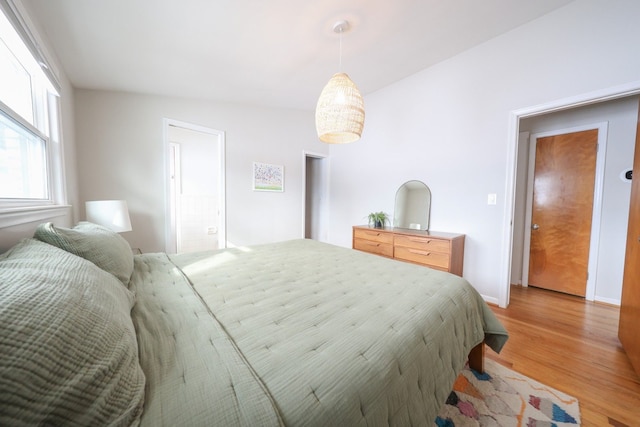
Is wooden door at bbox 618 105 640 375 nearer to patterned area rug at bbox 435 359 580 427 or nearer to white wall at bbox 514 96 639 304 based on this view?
patterned area rug at bbox 435 359 580 427

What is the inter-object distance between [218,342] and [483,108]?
10.5ft

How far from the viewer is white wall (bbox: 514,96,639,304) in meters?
2.38

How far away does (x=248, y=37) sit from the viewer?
204 cm

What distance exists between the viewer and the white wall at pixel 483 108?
189 centimetres

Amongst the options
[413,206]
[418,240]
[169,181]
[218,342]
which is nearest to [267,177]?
[169,181]

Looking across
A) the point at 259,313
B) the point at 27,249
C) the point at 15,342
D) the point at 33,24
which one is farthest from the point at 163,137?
the point at 15,342

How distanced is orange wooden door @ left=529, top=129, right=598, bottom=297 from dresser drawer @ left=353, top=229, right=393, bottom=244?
1951mm

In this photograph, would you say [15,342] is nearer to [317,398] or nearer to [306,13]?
Answer: [317,398]

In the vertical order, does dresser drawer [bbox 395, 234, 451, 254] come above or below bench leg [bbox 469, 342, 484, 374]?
above

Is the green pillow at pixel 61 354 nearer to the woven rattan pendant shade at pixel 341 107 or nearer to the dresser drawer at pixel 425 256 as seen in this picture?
the woven rattan pendant shade at pixel 341 107

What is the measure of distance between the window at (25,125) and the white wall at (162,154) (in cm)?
70

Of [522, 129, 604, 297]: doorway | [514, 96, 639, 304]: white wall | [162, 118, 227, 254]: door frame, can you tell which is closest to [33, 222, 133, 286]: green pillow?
[162, 118, 227, 254]: door frame

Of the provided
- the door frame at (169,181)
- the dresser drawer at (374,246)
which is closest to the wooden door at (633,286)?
the dresser drawer at (374,246)

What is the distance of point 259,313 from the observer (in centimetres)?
95
